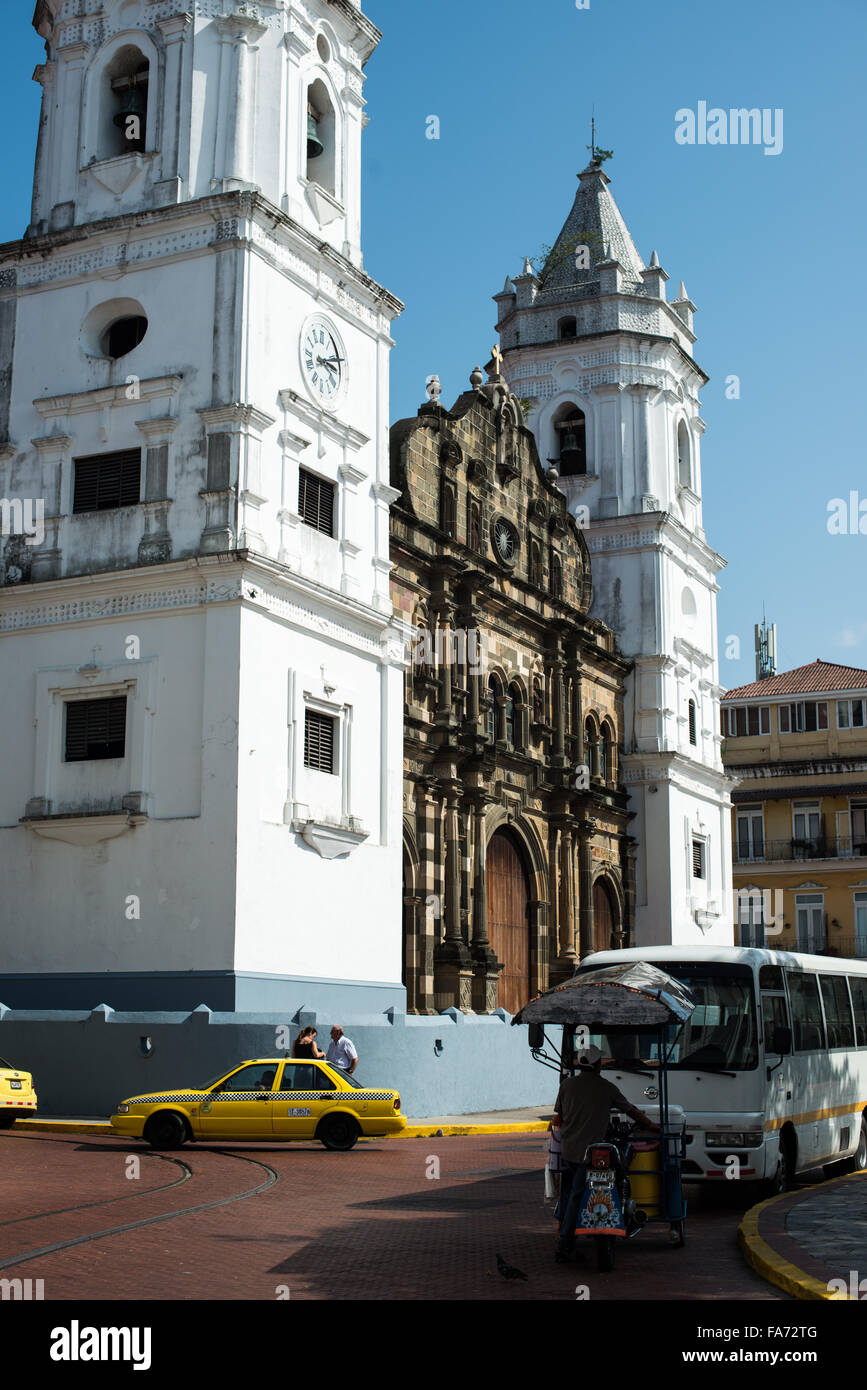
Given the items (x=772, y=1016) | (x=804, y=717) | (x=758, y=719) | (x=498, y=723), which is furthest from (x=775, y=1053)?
(x=758, y=719)

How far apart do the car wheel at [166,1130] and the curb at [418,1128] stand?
86 centimetres

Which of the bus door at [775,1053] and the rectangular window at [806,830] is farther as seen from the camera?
the rectangular window at [806,830]

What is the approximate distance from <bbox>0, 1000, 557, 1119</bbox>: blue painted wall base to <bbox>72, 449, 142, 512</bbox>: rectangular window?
8712 millimetres

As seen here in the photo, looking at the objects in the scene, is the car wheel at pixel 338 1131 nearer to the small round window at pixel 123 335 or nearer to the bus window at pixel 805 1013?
the bus window at pixel 805 1013

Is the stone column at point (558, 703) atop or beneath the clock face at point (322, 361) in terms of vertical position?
beneath

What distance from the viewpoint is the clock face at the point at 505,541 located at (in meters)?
37.2

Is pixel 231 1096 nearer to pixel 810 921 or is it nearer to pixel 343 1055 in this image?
pixel 343 1055

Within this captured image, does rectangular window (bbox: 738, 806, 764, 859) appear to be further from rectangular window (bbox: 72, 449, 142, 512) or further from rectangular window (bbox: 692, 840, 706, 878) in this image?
rectangular window (bbox: 72, 449, 142, 512)

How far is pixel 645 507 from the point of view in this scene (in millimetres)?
43344

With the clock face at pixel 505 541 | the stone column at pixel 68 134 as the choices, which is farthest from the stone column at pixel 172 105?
the clock face at pixel 505 541

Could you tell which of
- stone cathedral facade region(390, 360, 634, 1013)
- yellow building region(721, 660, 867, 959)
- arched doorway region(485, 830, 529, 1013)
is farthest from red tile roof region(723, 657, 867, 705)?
arched doorway region(485, 830, 529, 1013)

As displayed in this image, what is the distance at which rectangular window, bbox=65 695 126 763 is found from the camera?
998 inches

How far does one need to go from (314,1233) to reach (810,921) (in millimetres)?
44375
